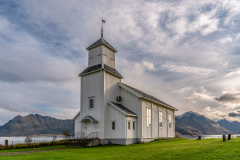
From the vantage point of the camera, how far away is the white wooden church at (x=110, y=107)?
87.2 ft

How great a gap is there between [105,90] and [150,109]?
8418 millimetres

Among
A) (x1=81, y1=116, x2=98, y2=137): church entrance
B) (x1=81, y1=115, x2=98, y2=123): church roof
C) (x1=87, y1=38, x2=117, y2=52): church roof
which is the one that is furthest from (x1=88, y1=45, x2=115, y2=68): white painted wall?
(x1=81, y1=116, x2=98, y2=137): church entrance

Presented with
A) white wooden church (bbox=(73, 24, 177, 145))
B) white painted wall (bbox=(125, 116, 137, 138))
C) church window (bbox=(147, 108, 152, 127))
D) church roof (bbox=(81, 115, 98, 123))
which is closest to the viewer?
white painted wall (bbox=(125, 116, 137, 138))

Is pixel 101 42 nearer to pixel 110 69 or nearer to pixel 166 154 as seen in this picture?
pixel 110 69

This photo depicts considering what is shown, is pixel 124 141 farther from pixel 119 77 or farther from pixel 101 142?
pixel 119 77

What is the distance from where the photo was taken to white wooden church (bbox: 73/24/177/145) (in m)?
26.6

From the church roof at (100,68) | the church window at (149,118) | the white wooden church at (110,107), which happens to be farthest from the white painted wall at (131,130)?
the church roof at (100,68)

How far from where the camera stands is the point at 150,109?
31.3 m

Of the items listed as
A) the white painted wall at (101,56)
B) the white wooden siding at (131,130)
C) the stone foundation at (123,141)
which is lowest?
the stone foundation at (123,141)

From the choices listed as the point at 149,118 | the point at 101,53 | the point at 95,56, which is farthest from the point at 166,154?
the point at 95,56

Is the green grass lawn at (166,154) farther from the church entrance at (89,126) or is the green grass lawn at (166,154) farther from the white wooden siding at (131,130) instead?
the church entrance at (89,126)

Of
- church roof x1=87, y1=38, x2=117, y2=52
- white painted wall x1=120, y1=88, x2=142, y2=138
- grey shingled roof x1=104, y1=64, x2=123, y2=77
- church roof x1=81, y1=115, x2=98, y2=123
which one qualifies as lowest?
church roof x1=81, y1=115, x2=98, y2=123

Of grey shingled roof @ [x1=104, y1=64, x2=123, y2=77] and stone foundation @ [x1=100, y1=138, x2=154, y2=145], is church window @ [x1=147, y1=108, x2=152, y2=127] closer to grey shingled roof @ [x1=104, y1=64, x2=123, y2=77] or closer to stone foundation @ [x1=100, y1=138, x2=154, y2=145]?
stone foundation @ [x1=100, y1=138, x2=154, y2=145]

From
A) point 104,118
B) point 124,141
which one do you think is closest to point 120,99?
point 104,118
